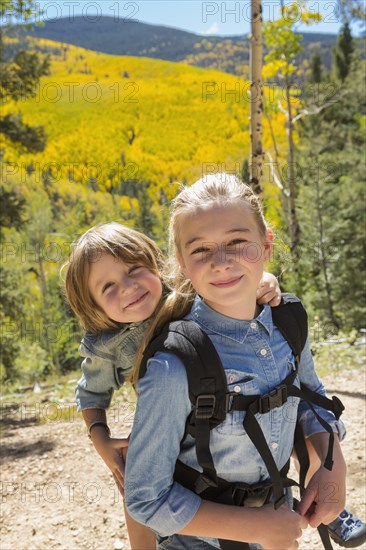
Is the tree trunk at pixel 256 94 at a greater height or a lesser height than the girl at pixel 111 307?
greater

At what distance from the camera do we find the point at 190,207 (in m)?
1.47

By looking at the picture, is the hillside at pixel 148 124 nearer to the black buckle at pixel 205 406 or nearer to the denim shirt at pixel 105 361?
the denim shirt at pixel 105 361

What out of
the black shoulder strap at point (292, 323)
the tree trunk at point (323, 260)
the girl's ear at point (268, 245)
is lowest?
the tree trunk at point (323, 260)

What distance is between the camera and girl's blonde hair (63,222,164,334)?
1781 millimetres

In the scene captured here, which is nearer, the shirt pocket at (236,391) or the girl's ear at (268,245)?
the shirt pocket at (236,391)

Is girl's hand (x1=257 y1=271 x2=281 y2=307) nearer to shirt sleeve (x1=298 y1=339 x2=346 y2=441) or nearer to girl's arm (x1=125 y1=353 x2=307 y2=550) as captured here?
shirt sleeve (x1=298 y1=339 x2=346 y2=441)

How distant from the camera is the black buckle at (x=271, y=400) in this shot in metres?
1.37

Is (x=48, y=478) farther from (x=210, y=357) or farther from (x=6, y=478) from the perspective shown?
(x=210, y=357)

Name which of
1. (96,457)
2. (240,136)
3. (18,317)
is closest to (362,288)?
(18,317)

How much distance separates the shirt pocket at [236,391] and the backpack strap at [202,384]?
0.04 m

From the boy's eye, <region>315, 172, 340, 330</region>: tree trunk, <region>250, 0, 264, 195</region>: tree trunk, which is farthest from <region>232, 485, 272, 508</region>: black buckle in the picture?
<region>315, 172, 340, 330</region>: tree trunk

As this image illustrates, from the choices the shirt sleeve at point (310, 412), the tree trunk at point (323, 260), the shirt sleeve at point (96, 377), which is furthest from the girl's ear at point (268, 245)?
the tree trunk at point (323, 260)

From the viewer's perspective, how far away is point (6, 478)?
14.0 ft

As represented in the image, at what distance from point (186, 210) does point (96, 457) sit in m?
3.67
